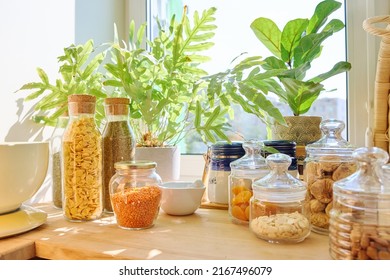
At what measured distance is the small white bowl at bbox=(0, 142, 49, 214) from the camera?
1.98 feet

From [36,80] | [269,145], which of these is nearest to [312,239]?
[269,145]

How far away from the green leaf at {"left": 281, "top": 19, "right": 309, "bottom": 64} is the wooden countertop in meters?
0.55

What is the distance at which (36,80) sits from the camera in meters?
0.95

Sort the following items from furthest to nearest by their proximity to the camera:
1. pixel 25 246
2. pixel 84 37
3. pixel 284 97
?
1. pixel 84 37
2. pixel 284 97
3. pixel 25 246

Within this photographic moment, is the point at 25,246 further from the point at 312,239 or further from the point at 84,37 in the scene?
the point at 84,37

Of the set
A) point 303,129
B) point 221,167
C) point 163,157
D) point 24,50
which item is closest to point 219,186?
point 221,167

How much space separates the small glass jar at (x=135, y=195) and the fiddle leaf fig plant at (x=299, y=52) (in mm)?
387

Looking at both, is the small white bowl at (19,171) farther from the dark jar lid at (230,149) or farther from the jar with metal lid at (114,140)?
the dark jar lid at (230,149)

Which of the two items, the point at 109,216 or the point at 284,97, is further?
the point at 284,97

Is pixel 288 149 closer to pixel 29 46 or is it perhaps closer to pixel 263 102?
pixel 263 102

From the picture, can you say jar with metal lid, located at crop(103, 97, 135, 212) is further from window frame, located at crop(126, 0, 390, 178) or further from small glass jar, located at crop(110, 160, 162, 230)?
window frame, located at crop(126, 0, 390, 178)

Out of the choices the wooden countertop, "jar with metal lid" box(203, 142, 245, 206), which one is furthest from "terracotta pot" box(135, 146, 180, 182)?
the wooden countertop

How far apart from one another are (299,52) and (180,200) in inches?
21.4

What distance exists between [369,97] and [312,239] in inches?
24.5
